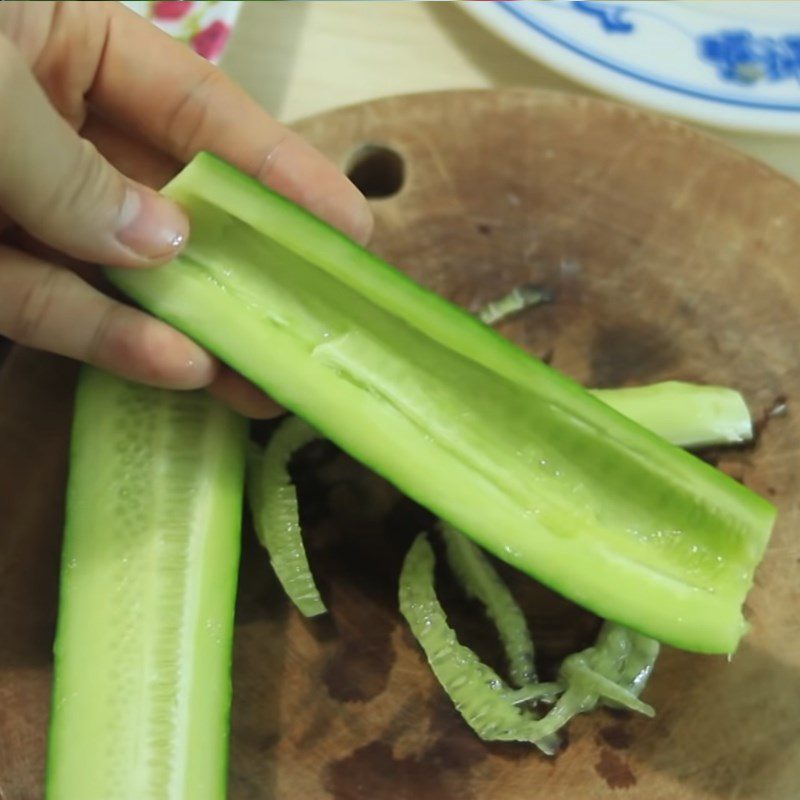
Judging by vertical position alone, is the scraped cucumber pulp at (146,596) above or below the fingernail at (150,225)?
below

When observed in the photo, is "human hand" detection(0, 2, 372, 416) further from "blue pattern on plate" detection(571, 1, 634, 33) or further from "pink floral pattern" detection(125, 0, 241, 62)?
"blue pattern on plate" detection(571, 1, 634, 33)

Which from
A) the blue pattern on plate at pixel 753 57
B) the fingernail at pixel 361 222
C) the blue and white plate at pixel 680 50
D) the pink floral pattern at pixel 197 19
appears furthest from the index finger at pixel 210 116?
the blue pattern on plate at pixel 753 57

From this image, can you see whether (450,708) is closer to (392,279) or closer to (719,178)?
(392,279)

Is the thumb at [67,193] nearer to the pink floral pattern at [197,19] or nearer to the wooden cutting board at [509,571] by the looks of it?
the wooden cutting board at [509,571]

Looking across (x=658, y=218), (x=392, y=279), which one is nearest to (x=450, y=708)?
(x=392, y=279)

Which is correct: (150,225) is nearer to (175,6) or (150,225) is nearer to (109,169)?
(109,169)

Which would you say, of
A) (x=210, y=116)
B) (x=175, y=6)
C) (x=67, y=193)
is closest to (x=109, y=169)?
(x=67, y=193)
